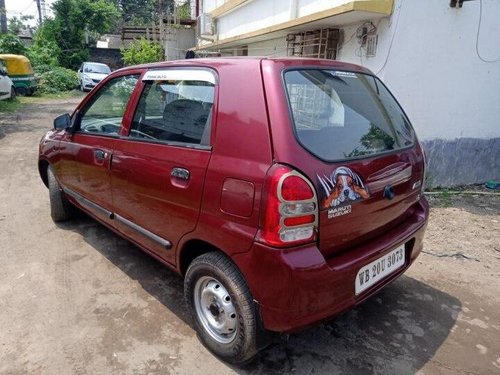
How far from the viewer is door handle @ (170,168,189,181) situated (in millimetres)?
2324

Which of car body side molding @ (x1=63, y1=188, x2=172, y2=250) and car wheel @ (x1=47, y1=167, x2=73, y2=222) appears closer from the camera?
car body side molding @ (x1=63, y1=188, x2=172, y2=250)

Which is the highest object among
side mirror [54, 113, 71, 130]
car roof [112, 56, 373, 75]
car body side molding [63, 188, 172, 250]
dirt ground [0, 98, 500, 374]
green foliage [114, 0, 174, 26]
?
green foliage [114, 0, 174, 26]

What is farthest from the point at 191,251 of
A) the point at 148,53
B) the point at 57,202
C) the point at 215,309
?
the point at 148,53

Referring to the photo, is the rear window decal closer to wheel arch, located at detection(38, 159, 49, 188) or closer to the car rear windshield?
the car rear windshield

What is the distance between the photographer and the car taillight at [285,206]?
1881 mm

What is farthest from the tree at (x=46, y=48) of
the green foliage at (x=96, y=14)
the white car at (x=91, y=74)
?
the white car at (x=91, y=74)

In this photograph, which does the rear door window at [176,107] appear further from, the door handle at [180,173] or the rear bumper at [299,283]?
the rear bumper at [299,283]

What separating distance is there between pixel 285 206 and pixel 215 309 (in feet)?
2.97

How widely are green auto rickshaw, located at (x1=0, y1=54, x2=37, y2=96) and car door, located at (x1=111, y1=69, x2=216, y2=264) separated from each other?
1774 centimetres

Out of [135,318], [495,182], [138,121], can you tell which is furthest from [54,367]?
[495,182]

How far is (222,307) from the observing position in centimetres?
230

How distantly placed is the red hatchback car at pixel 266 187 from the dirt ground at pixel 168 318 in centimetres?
38

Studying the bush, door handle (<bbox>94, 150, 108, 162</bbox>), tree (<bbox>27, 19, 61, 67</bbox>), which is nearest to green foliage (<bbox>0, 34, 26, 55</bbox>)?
the bush

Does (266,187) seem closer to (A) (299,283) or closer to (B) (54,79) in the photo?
(A) (299,283)
